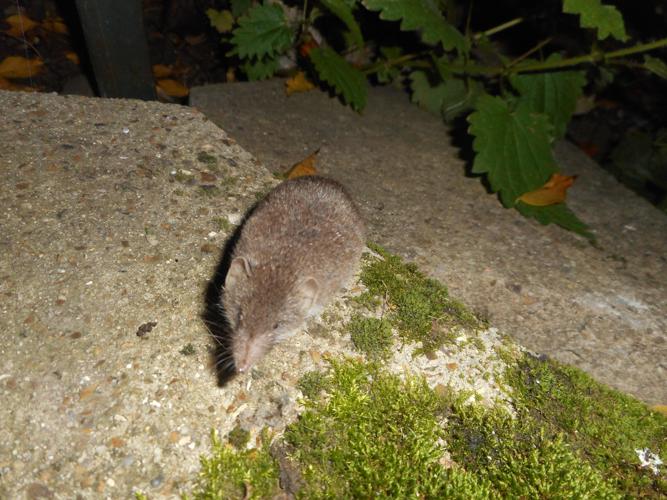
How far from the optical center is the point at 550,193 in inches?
194

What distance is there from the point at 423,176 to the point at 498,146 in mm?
718

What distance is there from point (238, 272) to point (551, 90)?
3.82m

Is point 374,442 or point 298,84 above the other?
point 298,84

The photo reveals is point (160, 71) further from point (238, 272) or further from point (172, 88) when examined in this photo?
point (238, 272)

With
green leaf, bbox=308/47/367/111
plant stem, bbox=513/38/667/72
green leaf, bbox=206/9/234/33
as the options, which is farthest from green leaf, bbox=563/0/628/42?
green leaf, bbox=206/9/234/33

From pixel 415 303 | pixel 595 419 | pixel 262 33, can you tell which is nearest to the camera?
pixel 595 419

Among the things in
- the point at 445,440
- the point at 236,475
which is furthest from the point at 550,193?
the point at 236,475

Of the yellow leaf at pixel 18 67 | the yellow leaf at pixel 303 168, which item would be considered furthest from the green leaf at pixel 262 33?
the yellow leaf at pixel 18 67

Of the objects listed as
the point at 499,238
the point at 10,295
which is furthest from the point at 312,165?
the point at 10,295

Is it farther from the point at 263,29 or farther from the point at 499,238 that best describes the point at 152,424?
the point at 263,29

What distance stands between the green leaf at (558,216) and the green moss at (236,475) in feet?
10.2

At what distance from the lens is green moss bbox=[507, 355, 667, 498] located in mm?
2832

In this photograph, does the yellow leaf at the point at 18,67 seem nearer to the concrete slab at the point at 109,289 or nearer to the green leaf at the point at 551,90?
the concrete slab at the point at 109,289

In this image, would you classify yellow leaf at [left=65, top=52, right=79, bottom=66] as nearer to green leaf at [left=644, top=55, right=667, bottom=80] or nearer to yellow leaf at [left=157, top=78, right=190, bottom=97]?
yellow leaf at [left=157, top=78, right=190, bottom=97]
